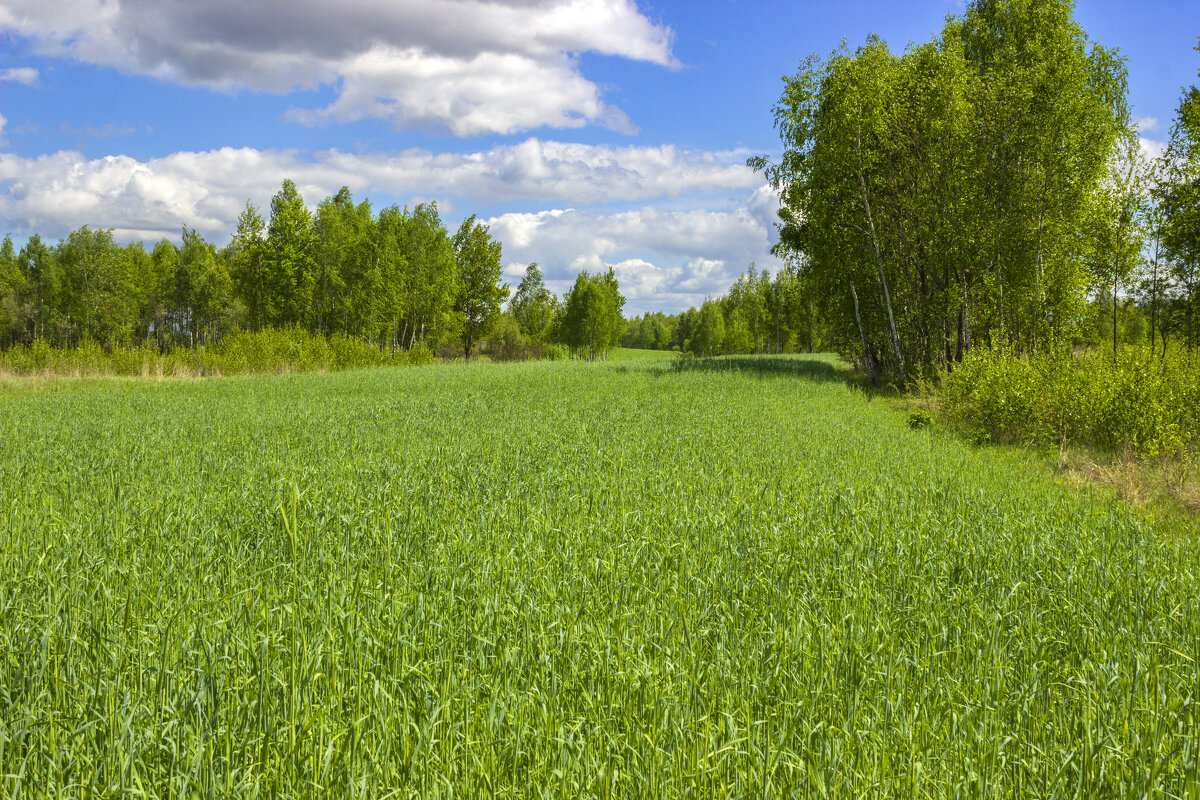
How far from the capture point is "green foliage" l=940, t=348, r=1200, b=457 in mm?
9820

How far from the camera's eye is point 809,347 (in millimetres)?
77875

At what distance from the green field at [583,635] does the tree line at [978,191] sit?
1234 centimetres

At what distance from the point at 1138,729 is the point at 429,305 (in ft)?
141

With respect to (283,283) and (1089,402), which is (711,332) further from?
(1089,402)

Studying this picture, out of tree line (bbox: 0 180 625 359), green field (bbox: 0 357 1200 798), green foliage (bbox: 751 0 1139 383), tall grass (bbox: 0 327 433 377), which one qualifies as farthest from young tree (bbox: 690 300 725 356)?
green field (bbox: 0 357 1200 798)

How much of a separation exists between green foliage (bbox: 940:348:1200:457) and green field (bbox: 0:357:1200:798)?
3374 millimetres

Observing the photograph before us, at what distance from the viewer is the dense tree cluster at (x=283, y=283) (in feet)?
136

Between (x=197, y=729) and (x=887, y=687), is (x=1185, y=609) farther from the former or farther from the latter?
(x=197, y=729)

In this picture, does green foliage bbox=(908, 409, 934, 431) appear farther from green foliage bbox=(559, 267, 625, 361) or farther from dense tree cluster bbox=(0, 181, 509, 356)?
green foliage bbox=(559, 267, 625, 361)

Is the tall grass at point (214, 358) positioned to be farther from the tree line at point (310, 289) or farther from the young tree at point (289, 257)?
the young tree at point (289, 257)

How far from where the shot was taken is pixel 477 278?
4912 cm

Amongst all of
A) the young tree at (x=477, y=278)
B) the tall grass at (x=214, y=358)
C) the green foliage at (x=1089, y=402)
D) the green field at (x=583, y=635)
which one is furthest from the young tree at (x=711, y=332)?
the green field at (x=583, y=635)

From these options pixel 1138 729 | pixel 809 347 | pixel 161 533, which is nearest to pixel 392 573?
pixel 161 533

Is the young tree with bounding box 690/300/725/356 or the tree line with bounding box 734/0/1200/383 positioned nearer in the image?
the tree line with bounding box 734/0/1200/383
